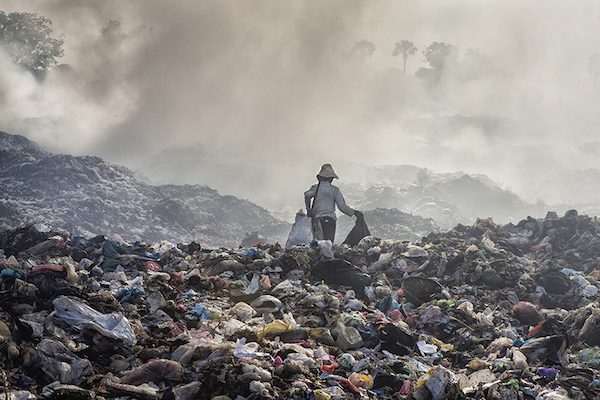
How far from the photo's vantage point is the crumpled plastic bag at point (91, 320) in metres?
3.22

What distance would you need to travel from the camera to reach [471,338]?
4.46 metres

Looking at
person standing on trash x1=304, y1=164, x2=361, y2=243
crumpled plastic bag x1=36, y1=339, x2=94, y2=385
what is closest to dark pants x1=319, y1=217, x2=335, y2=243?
person standing on trash x1=304, y1=164, x2=361, y2=243

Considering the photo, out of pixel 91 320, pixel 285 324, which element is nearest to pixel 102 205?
pixel 91 320

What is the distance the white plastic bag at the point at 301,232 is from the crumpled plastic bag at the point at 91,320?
173 inches

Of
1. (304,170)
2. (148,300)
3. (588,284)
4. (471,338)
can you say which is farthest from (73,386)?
(304,170)

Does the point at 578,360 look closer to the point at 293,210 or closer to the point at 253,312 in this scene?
the point at 253,312

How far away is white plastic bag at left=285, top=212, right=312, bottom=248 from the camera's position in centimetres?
771

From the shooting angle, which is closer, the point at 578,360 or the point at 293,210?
the point at 578,360

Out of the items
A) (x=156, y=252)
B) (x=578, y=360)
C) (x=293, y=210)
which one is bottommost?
(x=578, y=360)

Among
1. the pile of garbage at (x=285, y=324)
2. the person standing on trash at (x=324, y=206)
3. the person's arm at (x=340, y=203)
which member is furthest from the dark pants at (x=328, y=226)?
the pile of garbage at (x=285, y=324)

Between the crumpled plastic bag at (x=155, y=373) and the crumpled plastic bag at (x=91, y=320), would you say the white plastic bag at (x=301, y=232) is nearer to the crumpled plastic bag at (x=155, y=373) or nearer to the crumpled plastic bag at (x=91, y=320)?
the crumpled plastic bag at (x=91, y=320)

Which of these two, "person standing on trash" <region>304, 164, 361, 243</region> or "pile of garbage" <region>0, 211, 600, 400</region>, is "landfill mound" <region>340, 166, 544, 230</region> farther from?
"pile of garbage" <region>0, 211, 600, 400</region>

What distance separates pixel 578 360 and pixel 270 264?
372 cm

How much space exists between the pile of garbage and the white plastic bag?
65cm
